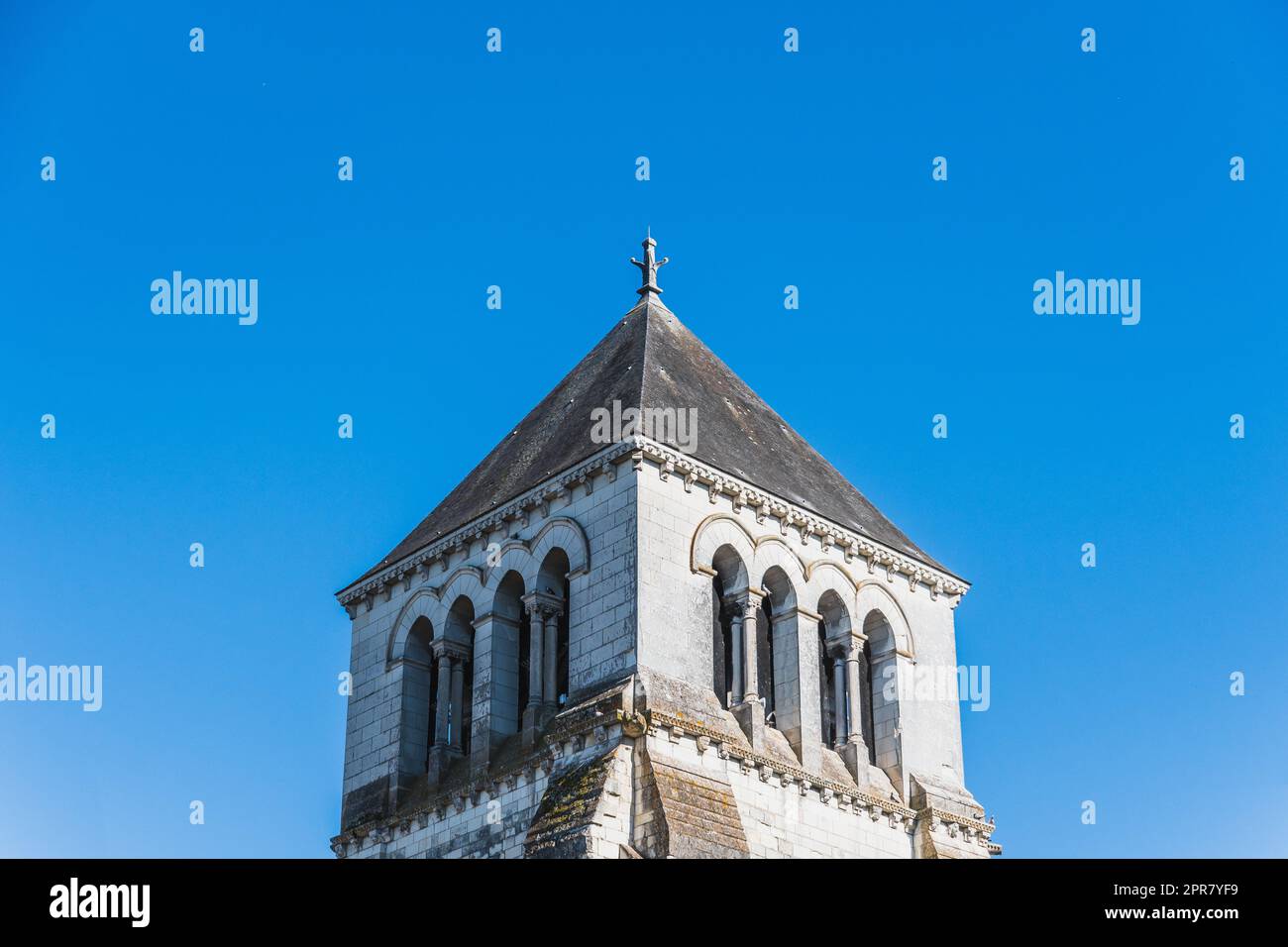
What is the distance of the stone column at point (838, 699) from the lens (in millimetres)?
33281

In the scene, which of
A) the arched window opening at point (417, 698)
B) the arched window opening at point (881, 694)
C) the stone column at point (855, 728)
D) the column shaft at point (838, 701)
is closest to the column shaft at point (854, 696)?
the stone column at point (855, 728)

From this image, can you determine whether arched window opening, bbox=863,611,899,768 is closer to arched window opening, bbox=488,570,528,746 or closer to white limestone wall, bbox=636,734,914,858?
white limestone wall, bbox=636,734,914,858

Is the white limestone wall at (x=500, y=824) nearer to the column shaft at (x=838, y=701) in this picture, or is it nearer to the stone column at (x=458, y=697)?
the stone column at (x=458, y=697)

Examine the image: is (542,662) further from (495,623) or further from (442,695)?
A: (442,695)

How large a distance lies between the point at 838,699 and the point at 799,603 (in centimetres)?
208

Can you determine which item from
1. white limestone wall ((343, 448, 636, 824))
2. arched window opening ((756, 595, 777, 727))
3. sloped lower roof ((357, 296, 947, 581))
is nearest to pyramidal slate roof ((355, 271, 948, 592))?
sloped lower roof ((357, 296, 947, 581))

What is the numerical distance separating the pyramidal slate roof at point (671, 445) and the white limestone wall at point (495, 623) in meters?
0.65

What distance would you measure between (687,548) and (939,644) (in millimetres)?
6333

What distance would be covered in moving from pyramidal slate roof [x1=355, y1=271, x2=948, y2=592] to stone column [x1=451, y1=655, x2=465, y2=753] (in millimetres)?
2433

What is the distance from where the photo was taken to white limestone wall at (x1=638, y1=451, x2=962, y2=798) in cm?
3062

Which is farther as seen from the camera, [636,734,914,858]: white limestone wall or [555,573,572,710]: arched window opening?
[555,573,572,710]: arched window opening

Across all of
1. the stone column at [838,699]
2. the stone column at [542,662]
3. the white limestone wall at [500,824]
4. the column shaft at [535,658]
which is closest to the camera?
the white limestone wall at [500,824]
